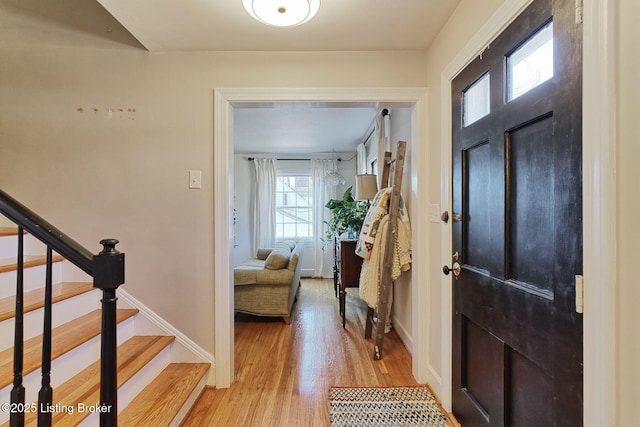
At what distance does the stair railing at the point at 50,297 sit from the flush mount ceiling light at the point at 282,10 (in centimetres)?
119

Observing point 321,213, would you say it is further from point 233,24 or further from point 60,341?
point 60,341

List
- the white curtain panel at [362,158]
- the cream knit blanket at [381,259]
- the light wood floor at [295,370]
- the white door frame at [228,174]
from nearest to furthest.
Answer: the light wood floor at [295,370] → the white door frame at [228,174] → the cream knit blanket at [381,259] → the white curtain panel at [362,158]

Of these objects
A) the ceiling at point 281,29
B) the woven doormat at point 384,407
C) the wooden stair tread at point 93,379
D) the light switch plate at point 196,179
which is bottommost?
the woven doormat at point 384,407

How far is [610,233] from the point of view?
698 mm

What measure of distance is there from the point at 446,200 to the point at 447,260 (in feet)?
1.12

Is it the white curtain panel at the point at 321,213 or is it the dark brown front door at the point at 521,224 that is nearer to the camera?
the dark brown front door at the point at 521,224

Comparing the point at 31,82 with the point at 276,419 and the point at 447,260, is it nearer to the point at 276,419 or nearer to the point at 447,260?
the point at 276,419

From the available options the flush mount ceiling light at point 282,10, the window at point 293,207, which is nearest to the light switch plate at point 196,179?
the flush mount ceiling light at point 282,10

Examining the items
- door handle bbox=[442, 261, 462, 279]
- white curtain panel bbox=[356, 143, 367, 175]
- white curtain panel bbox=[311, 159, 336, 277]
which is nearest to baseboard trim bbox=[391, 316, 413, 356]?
door handle bbox=[442, 261, 462, 279]

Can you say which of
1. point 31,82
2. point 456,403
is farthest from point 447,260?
point 31,82

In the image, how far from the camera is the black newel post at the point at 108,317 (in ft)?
2.68

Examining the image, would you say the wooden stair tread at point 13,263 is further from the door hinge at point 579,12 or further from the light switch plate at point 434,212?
the door hinge at point 579,12

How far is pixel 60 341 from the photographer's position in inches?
54.9

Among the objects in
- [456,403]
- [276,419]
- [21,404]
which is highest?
[21,404]
